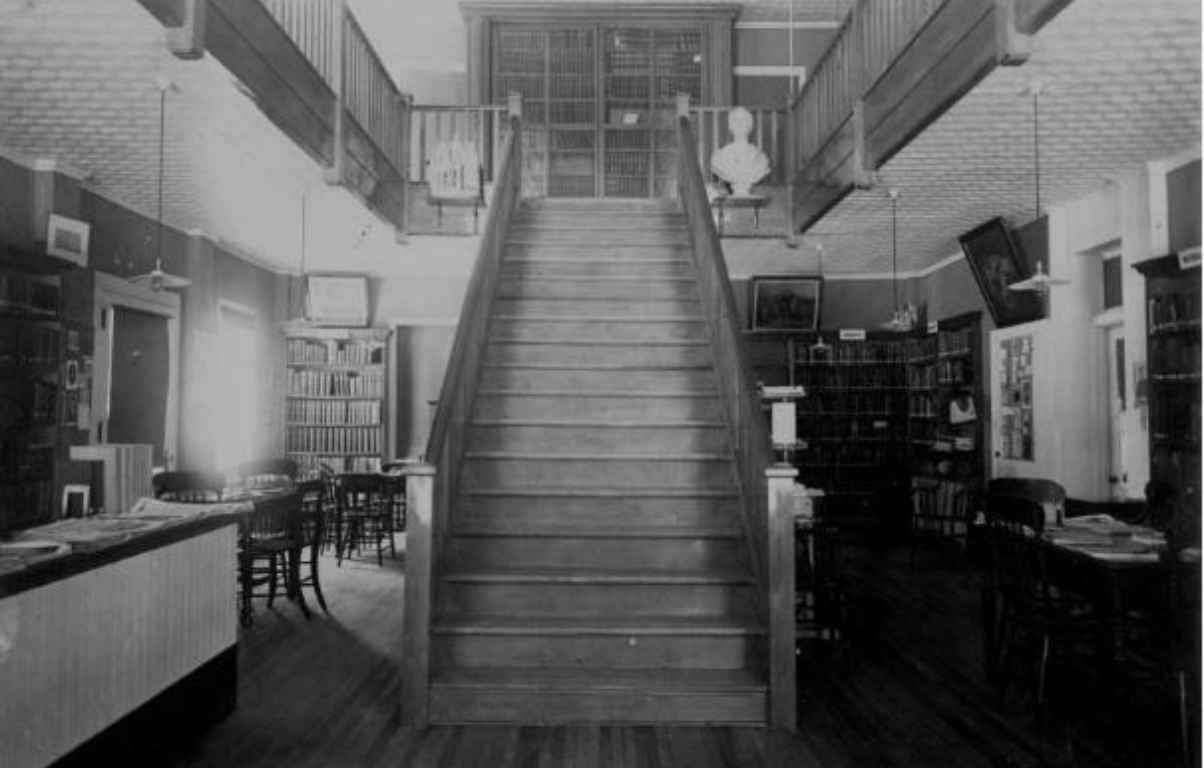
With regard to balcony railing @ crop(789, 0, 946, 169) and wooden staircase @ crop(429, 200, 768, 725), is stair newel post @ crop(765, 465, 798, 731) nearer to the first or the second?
wooden staircase @ crop(429, 200, 768, 725)

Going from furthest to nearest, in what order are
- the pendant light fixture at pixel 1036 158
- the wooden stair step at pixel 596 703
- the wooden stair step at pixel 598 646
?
1. the pendant light fixture at pixel 1036 158
2. the wooden stair step at pixel 598 646
3. the wooden stair step at pixel 596 703

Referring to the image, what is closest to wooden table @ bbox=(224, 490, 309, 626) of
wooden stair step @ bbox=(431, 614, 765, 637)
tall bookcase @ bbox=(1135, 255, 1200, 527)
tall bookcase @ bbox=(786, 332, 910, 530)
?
wooden stair step @ bbox=(431, 614, 765, 637)

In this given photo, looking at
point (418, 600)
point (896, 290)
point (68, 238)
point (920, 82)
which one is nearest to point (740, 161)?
point (920, 82)

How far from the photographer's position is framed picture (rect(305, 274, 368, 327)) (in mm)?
11562

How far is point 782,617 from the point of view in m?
4.12

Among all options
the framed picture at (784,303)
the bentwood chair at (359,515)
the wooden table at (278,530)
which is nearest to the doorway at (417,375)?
the bentwood chair at (359,515)

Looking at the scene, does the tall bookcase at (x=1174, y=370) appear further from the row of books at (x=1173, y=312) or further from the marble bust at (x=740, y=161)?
the marble bust at (x=740, y=161)

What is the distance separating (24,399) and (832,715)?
5416 mm

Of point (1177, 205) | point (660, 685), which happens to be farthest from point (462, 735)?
point (1177, 205)

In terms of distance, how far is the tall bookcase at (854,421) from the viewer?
1080 centimetres

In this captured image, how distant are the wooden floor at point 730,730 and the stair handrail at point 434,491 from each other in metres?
0.30

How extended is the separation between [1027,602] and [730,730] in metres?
1.60

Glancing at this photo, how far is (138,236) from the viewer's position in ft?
26.8

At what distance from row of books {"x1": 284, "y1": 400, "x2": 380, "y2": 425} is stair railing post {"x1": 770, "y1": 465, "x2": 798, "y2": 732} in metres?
7.77
